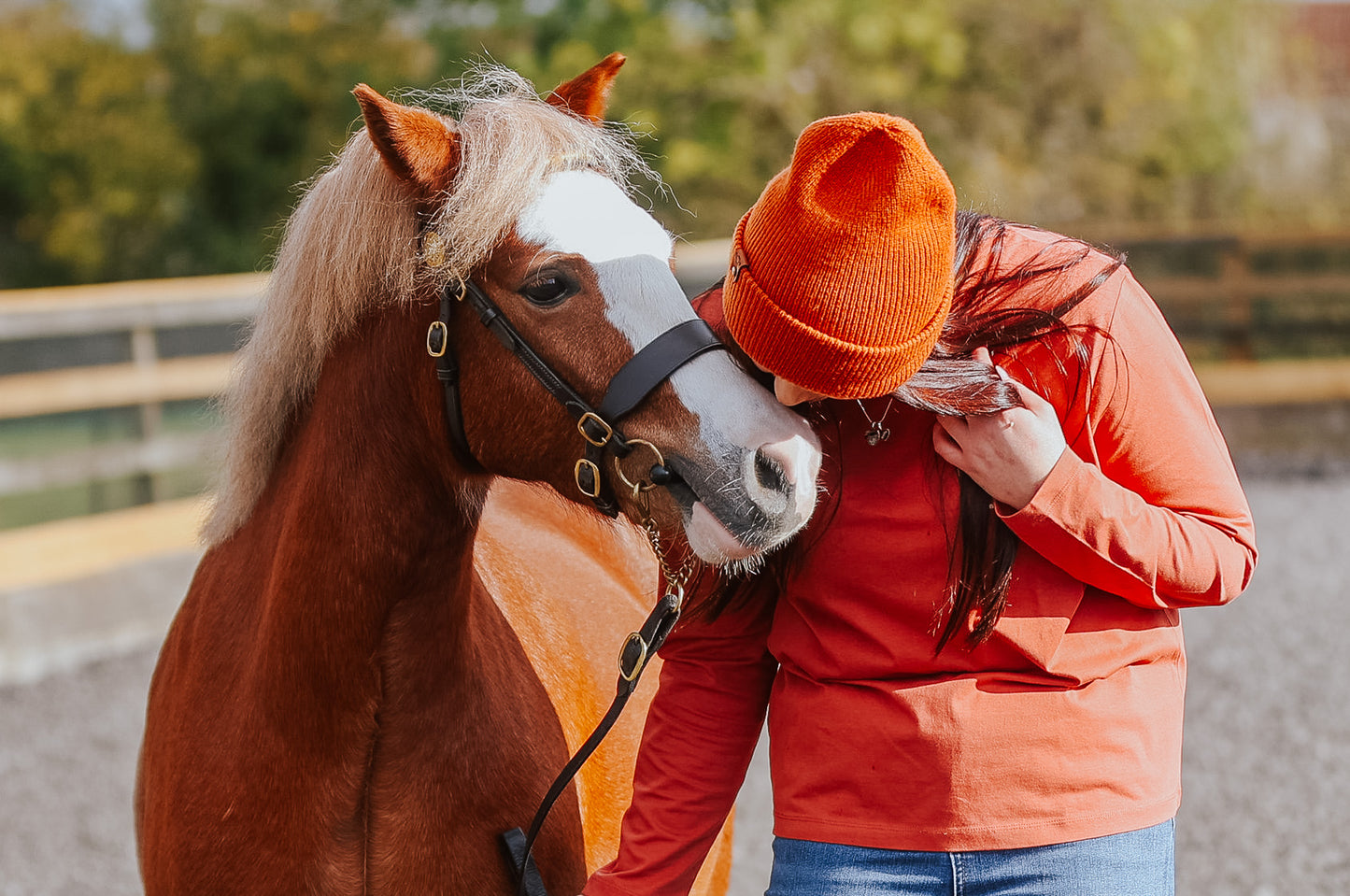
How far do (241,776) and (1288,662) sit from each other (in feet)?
15.9

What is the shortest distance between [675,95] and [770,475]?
1036 centimetres

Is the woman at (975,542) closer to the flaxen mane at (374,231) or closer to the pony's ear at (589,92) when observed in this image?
the flaxen mane at (374,231)

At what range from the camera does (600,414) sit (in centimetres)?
149

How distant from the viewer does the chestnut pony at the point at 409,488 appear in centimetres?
Answer: 151

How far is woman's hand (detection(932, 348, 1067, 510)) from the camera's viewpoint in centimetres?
126

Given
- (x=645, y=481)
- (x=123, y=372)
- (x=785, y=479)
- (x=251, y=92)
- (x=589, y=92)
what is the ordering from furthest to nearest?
(x=251, y=92)
(x=123, y=372)
(x=589, y=92)
(x=645, y=481)
(x=785, y=479)

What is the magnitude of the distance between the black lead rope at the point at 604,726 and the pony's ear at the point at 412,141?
2.08 ft

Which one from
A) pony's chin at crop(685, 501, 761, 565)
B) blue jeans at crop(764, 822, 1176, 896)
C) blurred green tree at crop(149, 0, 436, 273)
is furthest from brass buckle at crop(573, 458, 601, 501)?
blurred green tree at crop(149, 0, 436, 273)

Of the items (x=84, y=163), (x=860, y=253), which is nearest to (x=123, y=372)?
(x=860, y=253)

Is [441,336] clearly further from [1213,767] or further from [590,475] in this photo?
[1213,767]

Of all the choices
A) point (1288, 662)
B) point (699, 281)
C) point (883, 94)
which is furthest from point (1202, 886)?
point (883, 94)

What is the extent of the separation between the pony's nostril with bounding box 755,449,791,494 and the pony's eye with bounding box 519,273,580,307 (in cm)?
35

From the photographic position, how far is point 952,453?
1318 millimetres

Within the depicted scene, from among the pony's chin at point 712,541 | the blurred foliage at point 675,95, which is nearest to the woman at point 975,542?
the pony's chin at point 712,541
